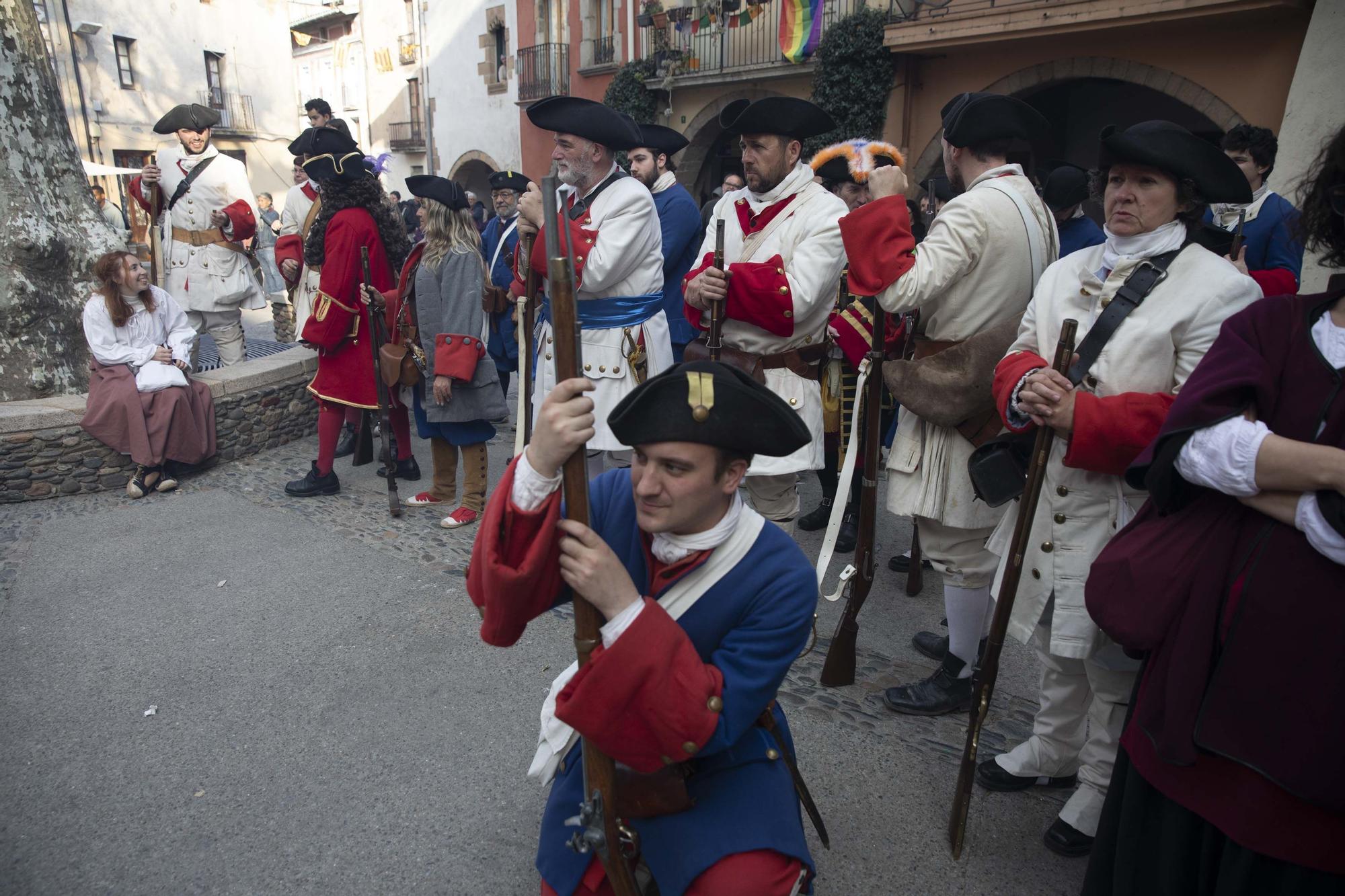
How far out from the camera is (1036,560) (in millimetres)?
2545

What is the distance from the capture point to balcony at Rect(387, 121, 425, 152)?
2622 centimetres

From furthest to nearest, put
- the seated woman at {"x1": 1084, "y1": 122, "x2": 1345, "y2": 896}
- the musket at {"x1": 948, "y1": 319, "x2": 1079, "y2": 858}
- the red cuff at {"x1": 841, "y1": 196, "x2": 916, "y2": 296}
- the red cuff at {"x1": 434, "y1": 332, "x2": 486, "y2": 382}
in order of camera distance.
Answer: the red cuff at {"x1": 434, "y1": 332, "x2": 486, "y2": 382} → the red cuff at {"x1": 841, "y1": 196, "x2": 916, "y2": 296} → the musket at {"x1": 948, "y1": 319, "x2": 1079, "y2": 858} → the seated woman at {"x1": 1084, "y1": 122, "x2": 1345, "y2": 896}

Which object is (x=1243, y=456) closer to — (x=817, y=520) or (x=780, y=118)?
(x=780, y=118)

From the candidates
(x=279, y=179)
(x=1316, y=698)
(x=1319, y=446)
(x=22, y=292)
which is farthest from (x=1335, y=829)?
(x=279, y=179)

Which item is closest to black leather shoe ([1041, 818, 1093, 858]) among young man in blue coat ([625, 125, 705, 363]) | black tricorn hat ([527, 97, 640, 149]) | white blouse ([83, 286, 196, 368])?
black tricorn hat ([527, 97, 640, 149])

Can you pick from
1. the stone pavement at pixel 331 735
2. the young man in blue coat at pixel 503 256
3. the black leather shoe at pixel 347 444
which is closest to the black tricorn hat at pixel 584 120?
the young man in blue coat at pixel 503 256

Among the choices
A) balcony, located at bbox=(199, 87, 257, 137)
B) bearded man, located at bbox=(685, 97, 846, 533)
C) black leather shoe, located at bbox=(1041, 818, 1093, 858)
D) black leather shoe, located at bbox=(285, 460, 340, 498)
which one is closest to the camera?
black leather shoe, located at bbox=(1041, 818, 1093, 858)

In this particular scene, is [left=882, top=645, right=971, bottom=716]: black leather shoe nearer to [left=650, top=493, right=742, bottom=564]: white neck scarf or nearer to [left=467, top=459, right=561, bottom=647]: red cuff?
[left=650, top=493, right=742, bottom=564]: white neck scarf

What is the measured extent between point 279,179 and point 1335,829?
3434 centimetres

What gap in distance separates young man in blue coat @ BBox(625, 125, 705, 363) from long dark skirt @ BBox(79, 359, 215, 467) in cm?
325

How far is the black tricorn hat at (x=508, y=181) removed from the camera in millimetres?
6398

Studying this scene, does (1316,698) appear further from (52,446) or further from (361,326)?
(52,446)

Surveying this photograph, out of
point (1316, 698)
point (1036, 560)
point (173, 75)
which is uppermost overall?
point (173, 75)

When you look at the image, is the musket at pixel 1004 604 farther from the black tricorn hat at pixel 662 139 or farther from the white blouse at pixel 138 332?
the white blouse at pixel 138 332
